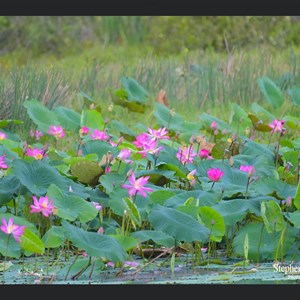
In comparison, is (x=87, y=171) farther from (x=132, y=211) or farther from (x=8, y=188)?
(x=132, y=211)

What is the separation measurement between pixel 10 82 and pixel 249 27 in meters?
9.50

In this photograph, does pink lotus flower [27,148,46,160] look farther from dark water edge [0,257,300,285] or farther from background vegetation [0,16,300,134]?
background vegetation [0,16,300,134]

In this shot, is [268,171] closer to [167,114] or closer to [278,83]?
[167,114]

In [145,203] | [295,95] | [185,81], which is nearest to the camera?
[145,203]

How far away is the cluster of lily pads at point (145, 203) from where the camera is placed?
3.26 m

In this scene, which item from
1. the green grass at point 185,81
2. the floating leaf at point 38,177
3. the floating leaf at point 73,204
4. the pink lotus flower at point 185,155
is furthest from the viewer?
the green grass at point 185,81

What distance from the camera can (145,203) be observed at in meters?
3.78

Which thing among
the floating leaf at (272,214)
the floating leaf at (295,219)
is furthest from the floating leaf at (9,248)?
the floating leaf at (295,219)

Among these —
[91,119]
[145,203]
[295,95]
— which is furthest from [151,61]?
[145,203]

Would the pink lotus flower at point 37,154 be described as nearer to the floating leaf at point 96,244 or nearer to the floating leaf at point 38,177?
the floating leaf at point 38,177

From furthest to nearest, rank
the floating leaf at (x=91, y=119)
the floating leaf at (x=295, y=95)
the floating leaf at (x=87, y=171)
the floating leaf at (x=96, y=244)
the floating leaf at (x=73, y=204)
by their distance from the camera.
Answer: the floating leaf at (x=295, y=95)
the floating leaf at (x=91, y=119)
the floating leaf at (x=87, y=171)
the floating leaf at (x=73, y=204)
the floating leaf at (x=96, y=244)

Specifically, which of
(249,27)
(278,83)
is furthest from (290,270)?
(249,27)

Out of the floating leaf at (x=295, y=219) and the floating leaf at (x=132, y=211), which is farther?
the floating leaf at (x=295, y=219)

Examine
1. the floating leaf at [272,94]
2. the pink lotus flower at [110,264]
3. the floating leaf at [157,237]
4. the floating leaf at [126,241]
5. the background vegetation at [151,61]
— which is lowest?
the background vegetation at [151,61]
